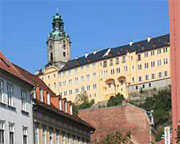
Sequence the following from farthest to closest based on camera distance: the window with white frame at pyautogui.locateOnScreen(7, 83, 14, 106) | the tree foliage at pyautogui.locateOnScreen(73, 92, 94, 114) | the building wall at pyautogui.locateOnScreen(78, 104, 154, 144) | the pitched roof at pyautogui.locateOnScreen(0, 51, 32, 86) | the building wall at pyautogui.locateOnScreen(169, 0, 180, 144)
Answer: the tree foliage at pyautogui.locateOnScreen(73, 92, 94, 114) < the building wall at pyautogui.locateOnScreen(78, 104, 154, 144) < the building wall at pyautogui.locateOnScreen(169, 0, 180, 144) < the window with white frame at pyautogui.locateOnScreen(7, 83, 14, 106) < the pitched roof at pyautogui.locateOnScreen(0, 51, 32, 86)

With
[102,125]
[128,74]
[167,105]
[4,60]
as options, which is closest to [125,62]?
[128,74]

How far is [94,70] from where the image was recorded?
193 metres

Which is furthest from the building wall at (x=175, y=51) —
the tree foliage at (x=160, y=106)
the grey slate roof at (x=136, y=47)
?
the grey slate roof at (x=136, y=47)

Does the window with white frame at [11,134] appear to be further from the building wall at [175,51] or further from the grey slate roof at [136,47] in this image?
the grey slate roof at [136,47]

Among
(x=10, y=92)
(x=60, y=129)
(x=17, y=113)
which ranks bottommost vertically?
(x=60, y=129)

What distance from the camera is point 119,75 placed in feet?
607

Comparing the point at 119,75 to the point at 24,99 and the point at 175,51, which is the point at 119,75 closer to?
the point at 175,51

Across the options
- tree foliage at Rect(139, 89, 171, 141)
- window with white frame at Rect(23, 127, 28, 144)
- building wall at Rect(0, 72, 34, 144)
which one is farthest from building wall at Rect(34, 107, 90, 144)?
tree foliage at Rect(139, 89, 171, 141)

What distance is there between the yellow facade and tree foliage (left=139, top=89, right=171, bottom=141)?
643cm

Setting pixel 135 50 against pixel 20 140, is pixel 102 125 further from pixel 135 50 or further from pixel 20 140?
pixel 135 50

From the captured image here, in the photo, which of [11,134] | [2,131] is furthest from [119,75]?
[2,131]

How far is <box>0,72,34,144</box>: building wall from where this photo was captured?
117 feet

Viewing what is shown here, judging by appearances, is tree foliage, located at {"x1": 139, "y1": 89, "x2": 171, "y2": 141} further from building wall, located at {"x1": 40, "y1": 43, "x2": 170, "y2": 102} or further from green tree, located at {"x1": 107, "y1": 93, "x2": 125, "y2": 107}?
green tree, located at {"x1": 107, "y1": 93, "x2": 125, "y2": 107}

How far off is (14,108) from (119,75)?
148173mm
